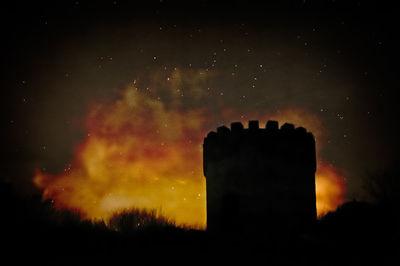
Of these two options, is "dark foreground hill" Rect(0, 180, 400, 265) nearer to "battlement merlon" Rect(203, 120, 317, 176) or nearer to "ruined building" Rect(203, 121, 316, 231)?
"ruined building" Rect(203, 121, 316, 231)

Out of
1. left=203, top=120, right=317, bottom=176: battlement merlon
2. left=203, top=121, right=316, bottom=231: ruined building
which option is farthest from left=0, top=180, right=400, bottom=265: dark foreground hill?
left=203, top=120, right=317, bottom=176: battlement merlon

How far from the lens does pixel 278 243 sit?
12672mm

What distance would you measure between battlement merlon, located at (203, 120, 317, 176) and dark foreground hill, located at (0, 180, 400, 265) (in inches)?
121

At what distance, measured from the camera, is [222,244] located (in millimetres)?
12555

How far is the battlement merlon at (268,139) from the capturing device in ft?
46.6

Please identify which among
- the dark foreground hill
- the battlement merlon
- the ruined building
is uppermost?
the battlement merlon

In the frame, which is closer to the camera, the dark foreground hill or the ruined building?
the dark foreground hill

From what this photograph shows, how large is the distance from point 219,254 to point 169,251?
5.86ft

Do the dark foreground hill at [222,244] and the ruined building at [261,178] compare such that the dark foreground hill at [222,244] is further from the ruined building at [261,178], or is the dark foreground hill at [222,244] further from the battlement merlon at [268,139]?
the battlement merlon at [268,139]

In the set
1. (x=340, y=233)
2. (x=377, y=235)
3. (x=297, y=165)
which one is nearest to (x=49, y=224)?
(x=297, y=165)

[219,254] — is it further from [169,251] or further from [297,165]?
[297,165]

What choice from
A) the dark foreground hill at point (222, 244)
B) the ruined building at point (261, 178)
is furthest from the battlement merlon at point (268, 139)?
the dark foreground hill at point (222, 244)

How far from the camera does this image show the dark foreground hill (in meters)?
10.8

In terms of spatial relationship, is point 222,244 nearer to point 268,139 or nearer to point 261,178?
point 261,178
